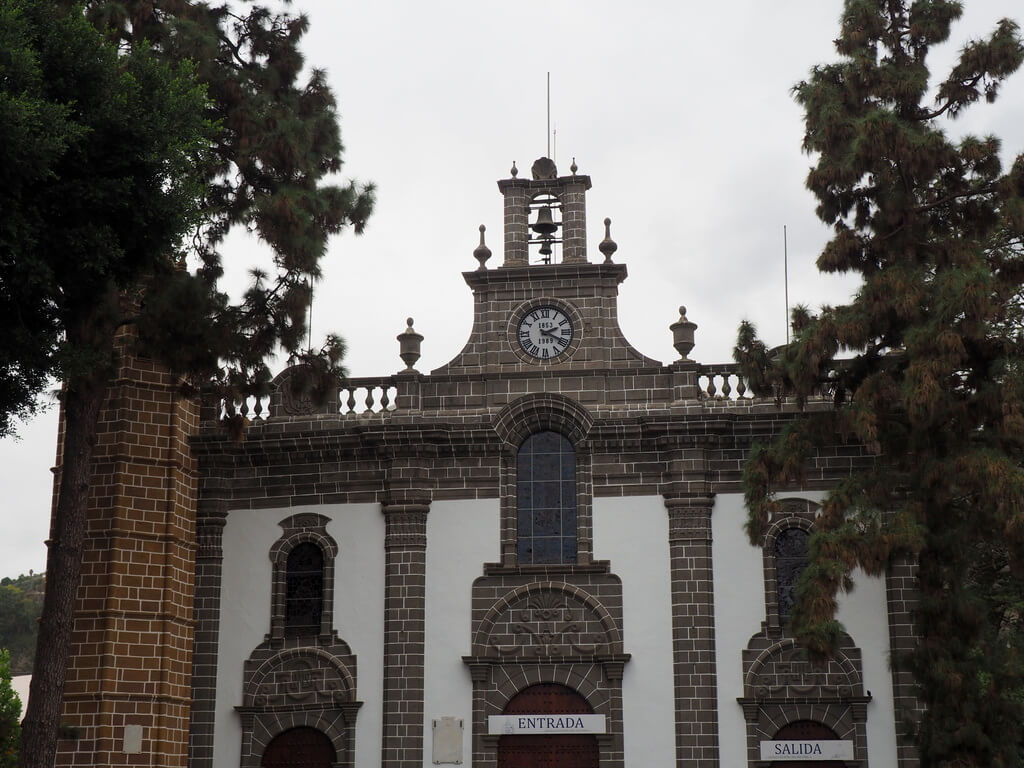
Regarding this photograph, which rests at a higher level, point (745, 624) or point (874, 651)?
point (745, 624)

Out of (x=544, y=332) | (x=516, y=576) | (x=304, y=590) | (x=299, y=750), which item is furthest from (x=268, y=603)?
(x=544, y=332)

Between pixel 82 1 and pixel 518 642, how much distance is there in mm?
11123

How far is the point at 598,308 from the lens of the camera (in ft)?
76.3

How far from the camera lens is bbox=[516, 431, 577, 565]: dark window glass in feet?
73.7

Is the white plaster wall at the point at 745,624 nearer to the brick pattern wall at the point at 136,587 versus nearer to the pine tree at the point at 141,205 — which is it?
the pine tree at the point at 141,205

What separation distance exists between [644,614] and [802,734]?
9.55ft

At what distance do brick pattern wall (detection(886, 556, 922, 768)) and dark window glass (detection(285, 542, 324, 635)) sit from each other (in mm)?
8784

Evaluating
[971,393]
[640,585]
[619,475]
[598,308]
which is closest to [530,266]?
[598,308]

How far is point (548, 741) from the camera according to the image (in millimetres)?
21609

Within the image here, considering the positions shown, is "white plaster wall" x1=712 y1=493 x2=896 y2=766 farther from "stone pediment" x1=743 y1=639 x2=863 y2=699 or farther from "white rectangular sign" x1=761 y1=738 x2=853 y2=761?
"white rectangular sign" x1=761 y1=738 x2=853 y2=761

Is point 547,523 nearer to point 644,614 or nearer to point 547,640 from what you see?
point 547,640

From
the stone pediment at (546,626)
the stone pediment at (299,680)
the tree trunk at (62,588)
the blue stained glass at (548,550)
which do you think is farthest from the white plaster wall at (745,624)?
the tree trunk at (62,588)

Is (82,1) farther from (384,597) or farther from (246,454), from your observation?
(384,597)

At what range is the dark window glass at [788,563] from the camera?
21.9 meters
